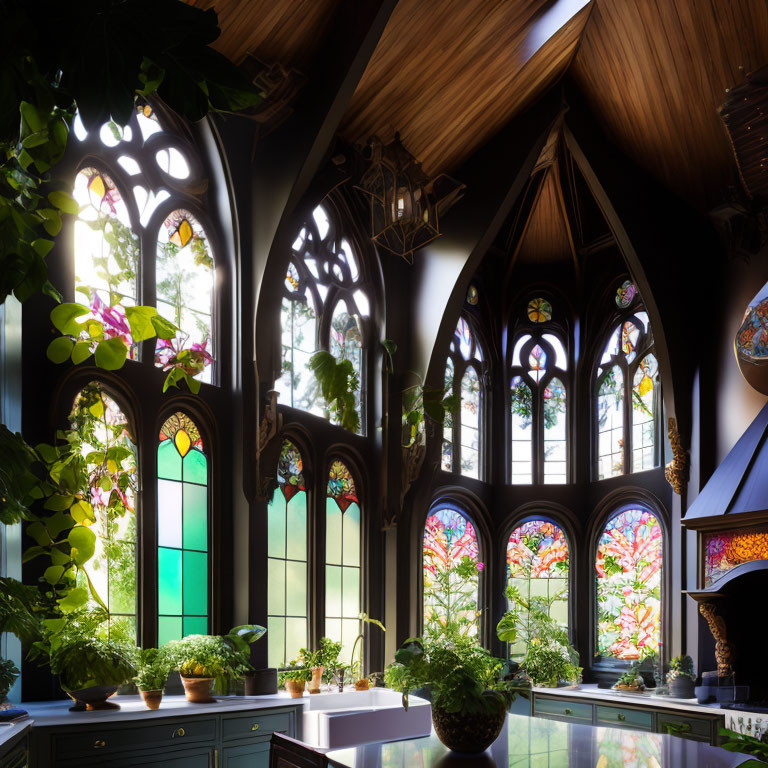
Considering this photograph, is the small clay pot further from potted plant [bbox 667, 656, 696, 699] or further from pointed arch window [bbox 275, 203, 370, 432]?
potted plant [bbox 667, 656, 696, 699]

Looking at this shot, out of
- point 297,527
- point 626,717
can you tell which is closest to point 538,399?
point 626,717

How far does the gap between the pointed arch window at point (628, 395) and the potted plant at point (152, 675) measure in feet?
17.8

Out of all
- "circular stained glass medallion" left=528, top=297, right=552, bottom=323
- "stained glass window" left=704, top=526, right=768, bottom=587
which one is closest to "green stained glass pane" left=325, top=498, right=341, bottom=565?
"stained glass window" left=704, top=526, right=768, bottom=587

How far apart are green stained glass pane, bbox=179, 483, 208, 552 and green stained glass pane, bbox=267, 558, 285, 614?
0.71 m

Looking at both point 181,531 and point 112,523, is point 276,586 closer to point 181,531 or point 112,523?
point 181,531

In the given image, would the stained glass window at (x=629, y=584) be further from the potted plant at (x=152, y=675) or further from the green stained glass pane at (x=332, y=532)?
the potted plant at (x=152, y=675)

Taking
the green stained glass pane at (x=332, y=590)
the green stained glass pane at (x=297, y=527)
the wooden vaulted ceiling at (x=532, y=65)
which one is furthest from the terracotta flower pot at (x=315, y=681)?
the wooden vaulted ceiling at (x=532, y=65)

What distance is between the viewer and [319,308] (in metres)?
7.30

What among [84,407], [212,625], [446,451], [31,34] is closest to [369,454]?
[446,451]

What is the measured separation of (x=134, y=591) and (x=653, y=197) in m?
5.89

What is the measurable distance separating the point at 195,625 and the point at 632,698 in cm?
384

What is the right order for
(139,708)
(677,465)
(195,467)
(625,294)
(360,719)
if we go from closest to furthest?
1. (139,708)
2. (360,719)
3. (195,467)
4. (677,465)
5. (625,294)

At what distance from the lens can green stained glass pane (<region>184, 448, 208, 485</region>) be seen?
19.3 ft

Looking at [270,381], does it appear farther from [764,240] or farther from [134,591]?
[764,240]
